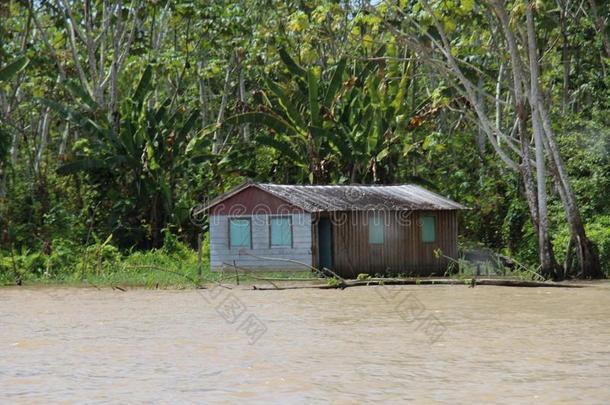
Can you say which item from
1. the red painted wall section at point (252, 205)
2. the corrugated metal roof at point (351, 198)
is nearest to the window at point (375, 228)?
the corrugated metal roof at point (351, 198)

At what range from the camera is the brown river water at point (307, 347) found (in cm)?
1145

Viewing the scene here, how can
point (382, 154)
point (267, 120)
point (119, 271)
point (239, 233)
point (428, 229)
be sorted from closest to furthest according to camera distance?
point (119, 271) < point (239, 233) < point (428, 229) < point (267, 120) < point (382, 154)

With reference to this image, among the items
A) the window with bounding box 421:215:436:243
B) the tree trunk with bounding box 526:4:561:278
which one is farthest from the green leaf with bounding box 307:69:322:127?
the tree trunk with bounding box 526:4:561:278

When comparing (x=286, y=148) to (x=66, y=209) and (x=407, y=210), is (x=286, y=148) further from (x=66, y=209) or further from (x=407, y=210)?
(x=66, y=209)

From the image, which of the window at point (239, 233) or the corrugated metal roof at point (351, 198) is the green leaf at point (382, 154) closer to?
the corrugated metal roof at point (351, 198)

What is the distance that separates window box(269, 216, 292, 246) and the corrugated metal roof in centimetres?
63

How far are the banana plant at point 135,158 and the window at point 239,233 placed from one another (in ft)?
11.3

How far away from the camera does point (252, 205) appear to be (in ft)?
97.1

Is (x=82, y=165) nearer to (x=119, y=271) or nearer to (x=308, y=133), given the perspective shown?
(x=119, y=271)

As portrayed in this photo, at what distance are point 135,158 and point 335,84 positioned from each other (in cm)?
569

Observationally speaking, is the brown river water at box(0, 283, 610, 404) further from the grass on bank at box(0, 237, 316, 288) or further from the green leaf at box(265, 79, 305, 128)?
the green leaf at box(265, 79, 305, 128)

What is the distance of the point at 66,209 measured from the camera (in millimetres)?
34875

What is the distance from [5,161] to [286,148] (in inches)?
292

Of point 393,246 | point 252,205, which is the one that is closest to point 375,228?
point 393,246
